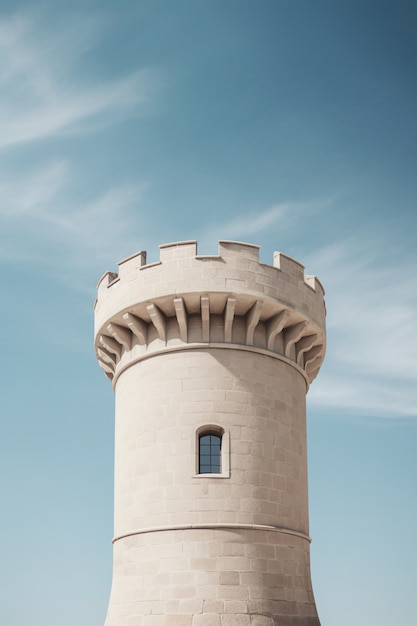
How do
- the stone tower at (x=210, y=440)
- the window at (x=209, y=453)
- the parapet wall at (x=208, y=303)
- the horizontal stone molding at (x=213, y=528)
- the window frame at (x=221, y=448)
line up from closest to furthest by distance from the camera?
the stone tower at (x=210, y=440), the horizontal stone molding at (x=213, y=528), the window frame at (x=221, y=448), the window at (x=209, y=453), the parapet wall at (x=208, y=303)

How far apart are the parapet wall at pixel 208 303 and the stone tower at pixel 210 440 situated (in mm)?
35

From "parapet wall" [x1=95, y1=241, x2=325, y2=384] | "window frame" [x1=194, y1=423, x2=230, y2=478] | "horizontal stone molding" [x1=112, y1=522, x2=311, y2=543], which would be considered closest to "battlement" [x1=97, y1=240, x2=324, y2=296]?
"parapet wall" [x1=95, y1=241, x2=325, y2=384]

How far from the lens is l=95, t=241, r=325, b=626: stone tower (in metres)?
17.9

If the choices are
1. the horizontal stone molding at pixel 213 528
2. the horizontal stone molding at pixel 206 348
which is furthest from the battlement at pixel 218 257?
the horizontal stone molding at pixel 213 528

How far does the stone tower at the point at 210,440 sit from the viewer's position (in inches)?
706

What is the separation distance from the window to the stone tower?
0.09ft

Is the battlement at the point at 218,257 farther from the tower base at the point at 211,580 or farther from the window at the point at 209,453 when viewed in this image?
the tower base at the point at 211,580

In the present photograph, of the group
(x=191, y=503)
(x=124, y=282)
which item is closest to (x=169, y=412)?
(x=191, y=503)

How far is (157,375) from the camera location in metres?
19.8

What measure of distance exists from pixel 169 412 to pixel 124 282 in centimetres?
382

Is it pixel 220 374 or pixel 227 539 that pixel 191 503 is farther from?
pixel 220 374

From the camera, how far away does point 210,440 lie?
19109 millimetres

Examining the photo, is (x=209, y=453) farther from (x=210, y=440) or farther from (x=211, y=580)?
(x=211, y=580)

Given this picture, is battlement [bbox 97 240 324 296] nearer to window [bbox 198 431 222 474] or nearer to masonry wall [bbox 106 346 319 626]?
masonry wall [bbox 106 346 319 626]
